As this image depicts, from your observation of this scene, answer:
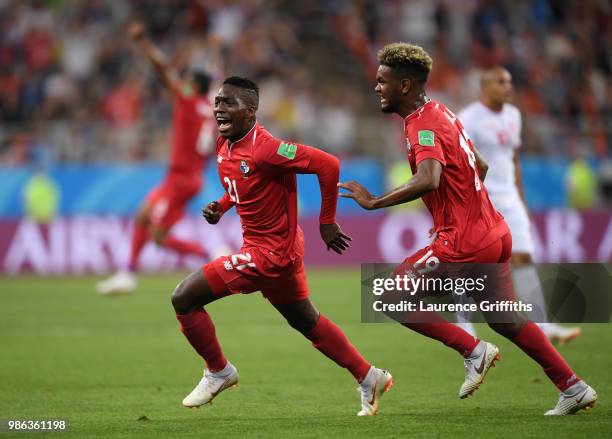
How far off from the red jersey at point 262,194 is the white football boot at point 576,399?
78.7 inches

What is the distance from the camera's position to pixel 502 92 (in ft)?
33.3

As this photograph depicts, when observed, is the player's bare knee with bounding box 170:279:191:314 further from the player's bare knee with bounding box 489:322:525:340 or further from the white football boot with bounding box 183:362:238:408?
the player's bare knee with bounding box 489:322:525:340

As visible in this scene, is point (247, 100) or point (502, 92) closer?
point (247, 100)

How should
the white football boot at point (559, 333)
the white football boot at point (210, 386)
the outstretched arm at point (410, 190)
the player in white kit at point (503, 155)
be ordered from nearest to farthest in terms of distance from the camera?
the outstretched arm at point (410, 190)
the white football boot at point (210, 386)
the player in white kit at point (503, 155)
the white football boot at point (559, 333)

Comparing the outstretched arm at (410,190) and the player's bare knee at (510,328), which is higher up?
the outstretched arm at (410,190)

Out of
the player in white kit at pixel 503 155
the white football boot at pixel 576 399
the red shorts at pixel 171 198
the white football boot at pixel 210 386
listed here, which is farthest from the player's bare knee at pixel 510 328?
the red shorts at pixel 171 198

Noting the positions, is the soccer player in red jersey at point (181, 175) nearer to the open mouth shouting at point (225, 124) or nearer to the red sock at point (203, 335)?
the open mouth shouting at point (225, 124)

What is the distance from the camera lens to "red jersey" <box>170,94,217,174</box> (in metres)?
14.6

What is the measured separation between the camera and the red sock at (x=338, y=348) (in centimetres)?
720

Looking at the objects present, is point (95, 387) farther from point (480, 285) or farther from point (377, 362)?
point (480, 285)

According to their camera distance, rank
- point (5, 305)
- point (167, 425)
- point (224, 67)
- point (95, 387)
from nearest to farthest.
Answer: point (167, 425), point (95, 387), point (5, 305), point (224, 67)

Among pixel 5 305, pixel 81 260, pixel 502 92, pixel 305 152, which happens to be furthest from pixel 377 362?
pixel 81 260

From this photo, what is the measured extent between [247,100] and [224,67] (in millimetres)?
15919

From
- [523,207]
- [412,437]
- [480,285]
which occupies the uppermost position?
[523,207]
